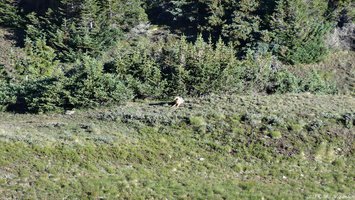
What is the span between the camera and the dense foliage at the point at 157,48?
121 ft

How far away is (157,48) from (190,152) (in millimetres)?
19702

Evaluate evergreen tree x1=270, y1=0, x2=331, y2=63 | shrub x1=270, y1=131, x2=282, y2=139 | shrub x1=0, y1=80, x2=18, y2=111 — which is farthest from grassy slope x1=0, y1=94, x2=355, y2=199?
evergreen tree x1=270, y1=0, x2=331, y2=63

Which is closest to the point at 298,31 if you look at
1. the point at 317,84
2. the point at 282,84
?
the point at 317,84

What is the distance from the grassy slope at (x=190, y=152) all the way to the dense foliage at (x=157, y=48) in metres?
4.34

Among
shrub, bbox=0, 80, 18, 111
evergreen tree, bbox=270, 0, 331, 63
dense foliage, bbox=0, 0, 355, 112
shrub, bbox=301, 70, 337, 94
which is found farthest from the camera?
evergreen tree, bbox=270, 0, 331, 63

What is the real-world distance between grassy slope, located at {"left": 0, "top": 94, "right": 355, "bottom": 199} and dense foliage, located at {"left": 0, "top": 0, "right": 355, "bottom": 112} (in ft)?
14.2

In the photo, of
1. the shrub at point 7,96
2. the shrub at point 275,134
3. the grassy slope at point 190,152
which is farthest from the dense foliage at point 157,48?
the shrub at point 275,134

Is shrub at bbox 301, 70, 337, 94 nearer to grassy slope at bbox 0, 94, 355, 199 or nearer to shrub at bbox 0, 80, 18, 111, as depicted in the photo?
grassy slope at bbox 0, 94, 355, 199

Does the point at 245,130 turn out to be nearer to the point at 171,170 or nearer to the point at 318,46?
the point at 171,170

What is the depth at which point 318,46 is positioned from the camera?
1949 inches

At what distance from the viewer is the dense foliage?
121ft

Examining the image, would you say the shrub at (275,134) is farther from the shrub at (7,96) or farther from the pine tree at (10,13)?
the pine tree at (10,13)

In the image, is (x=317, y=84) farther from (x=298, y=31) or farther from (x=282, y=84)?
(x=298, y=31)

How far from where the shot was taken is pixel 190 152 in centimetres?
2706
